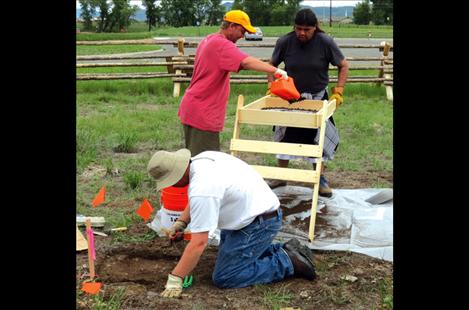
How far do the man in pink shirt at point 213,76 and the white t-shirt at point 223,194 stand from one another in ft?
3.62

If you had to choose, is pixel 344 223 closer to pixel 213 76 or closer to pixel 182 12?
pixel 213 76

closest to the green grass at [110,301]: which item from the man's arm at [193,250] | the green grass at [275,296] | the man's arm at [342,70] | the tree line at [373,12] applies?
the man's arm at [193,250]

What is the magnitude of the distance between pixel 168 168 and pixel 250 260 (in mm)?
813

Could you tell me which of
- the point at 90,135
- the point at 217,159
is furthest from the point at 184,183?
the point at 90,135

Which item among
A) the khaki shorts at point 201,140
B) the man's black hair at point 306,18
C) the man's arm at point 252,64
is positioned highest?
the man's black hair at point 306,18

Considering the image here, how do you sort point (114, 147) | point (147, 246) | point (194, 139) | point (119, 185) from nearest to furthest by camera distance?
1. point (147, 246)
2. point (194, 139)
3. point (119, 185)
4. point (114, 147)

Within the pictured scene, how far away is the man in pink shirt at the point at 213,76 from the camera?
14.2ft

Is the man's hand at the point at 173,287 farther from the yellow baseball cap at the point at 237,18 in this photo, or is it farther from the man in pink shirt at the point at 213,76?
the yellow baseball cap at the point at 237,18

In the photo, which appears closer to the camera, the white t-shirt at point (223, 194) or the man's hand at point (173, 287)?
the white t-shirt at point (223, 194)

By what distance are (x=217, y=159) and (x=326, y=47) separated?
84.8 inches

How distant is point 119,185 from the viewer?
5719 millimetres

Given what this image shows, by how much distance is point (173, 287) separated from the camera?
10.9ft
